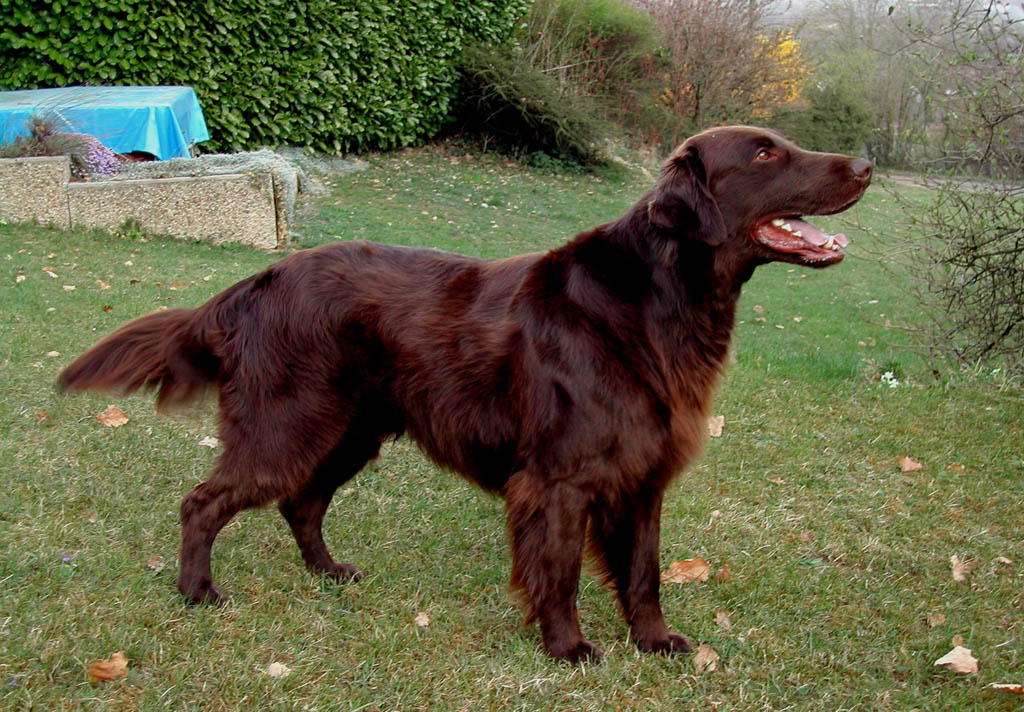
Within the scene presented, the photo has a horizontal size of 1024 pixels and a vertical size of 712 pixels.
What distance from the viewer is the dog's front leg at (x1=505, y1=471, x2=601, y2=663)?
2.95 m

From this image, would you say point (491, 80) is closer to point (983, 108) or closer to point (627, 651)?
point (983, 108)

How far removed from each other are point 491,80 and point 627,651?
1460cm

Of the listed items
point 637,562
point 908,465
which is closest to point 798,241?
point 637,562

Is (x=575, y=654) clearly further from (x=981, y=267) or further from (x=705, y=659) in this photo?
(x=981, y=267)

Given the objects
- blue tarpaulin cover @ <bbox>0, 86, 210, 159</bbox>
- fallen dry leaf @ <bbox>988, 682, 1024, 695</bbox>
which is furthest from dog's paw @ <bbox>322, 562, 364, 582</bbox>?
blue tarpaulin cover @ <bbox>0, 86, 210, 159</bbox>

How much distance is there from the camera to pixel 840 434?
5465 mm

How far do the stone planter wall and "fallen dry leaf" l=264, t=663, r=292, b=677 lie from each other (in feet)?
24.0

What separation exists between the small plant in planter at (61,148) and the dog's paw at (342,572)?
24.3 ft

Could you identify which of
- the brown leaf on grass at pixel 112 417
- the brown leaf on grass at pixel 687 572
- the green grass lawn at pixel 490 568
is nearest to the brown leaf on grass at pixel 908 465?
the green grass lawn at pixel 490 568

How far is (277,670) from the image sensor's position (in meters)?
2.77

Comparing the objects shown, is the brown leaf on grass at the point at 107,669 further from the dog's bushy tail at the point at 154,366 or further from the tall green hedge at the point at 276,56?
the tall green hedge at the point at 276,56

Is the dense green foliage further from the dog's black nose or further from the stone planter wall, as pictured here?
the dog's black nose

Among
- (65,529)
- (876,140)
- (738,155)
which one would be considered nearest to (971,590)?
(738,155)

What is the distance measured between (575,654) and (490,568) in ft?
2.47
